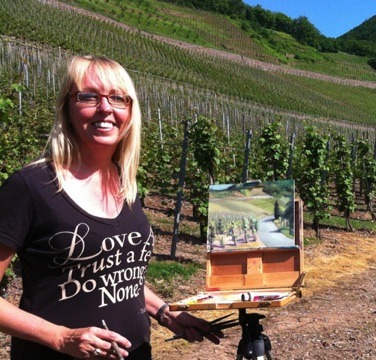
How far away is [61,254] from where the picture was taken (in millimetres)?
1715

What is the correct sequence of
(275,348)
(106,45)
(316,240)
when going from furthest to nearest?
(106,45) < (316,240) < (275,348)

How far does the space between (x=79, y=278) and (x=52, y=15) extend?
47832 millimetres

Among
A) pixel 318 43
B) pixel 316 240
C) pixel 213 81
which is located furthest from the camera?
pixel 318 43

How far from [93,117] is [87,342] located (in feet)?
2.24

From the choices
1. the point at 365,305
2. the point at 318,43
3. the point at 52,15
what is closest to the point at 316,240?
the point at 365,305

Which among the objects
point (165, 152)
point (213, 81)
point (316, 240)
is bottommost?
point (316, 240)

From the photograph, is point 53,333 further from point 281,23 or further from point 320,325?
point 281,23

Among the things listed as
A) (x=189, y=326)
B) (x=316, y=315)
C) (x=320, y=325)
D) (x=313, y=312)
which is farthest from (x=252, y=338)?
(x=313, y=312)

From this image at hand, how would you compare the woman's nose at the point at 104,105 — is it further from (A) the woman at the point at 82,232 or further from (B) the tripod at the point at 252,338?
(B) the tripod at the point at 252,338

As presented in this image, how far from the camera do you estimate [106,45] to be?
43.8 metres

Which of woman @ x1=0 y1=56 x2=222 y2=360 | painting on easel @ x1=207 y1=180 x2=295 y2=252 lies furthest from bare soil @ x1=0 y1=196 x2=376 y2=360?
woman @ x1=0 y1=56 x2=222 y2=360

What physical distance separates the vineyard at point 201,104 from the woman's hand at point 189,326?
2287 mm

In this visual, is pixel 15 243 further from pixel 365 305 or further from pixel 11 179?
pixel 365 305

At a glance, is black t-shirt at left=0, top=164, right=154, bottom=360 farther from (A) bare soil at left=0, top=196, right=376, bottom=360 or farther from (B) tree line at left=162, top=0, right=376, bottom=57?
(B) tree line at left=162, top=0, right=376, bottom=57
